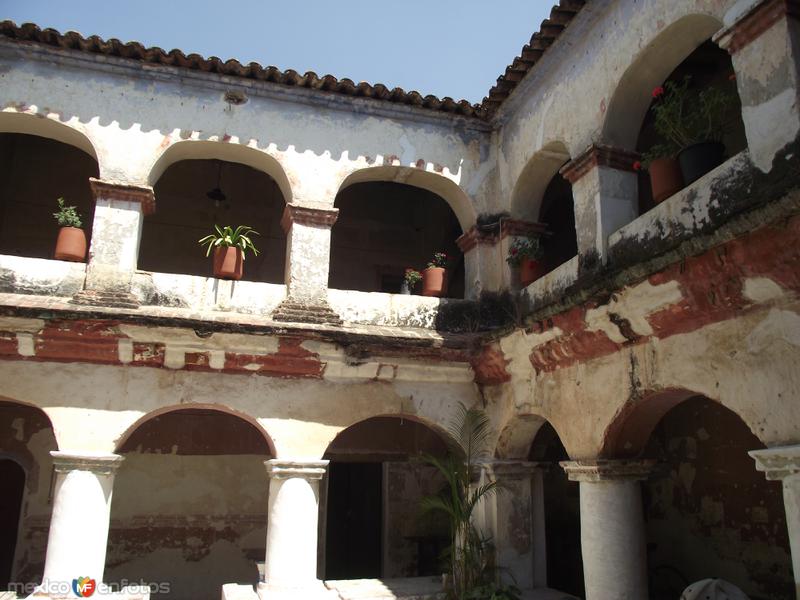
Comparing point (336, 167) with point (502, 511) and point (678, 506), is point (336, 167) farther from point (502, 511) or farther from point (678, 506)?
point (678, 506)

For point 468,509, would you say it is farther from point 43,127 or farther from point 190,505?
point 43,127

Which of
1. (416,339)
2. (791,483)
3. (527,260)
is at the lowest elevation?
(791,483)

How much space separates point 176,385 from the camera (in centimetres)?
693

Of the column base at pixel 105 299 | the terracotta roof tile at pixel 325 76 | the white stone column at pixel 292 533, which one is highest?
the terracotta roof tile at pixel 325 76

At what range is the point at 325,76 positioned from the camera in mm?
7734

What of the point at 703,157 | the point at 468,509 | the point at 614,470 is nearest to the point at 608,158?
the point at 703,157

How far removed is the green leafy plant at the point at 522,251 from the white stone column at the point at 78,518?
4.62 m

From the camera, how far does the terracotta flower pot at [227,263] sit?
24.1 ft

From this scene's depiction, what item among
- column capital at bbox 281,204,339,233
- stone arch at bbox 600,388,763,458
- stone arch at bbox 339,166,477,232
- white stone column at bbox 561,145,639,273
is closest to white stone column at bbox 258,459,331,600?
column capital at bbox 281,204,339,233

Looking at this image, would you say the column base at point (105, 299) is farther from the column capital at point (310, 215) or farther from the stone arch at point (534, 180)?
the stone arch at point (534, 180)

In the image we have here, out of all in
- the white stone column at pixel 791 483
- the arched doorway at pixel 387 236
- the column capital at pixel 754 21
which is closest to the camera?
the white stone column at pixel 791 483

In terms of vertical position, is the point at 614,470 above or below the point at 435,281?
below

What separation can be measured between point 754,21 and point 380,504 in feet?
25.6

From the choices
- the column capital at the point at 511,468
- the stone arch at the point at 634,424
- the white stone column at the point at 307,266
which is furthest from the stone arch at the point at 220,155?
the stone arch at the point at 634,424
